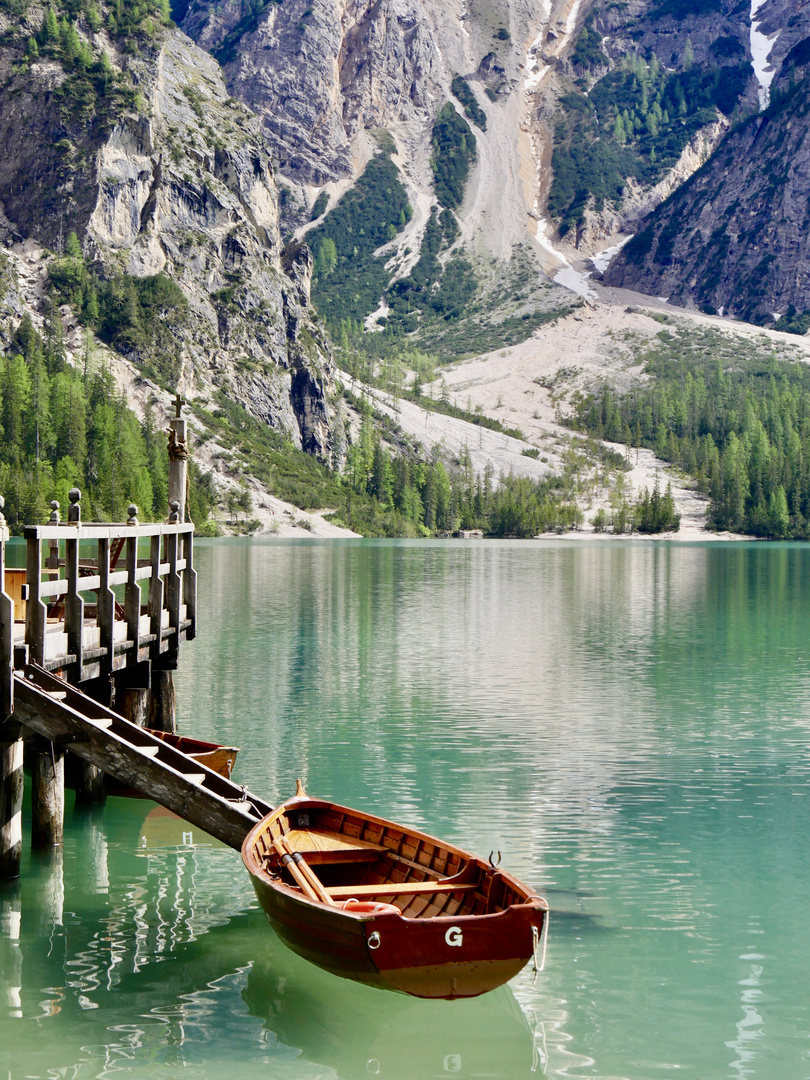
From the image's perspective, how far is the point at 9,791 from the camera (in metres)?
17.3

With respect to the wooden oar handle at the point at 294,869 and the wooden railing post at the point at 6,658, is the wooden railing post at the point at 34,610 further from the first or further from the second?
the wooden oar handle at the point at 294,869

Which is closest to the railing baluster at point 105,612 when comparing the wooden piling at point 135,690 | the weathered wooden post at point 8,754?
the weathered wooden post at point 8,754

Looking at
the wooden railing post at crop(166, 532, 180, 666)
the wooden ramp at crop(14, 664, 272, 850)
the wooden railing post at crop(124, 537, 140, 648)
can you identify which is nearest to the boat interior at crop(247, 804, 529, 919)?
the wooden ramp at crop(14, 664, 272, 850)

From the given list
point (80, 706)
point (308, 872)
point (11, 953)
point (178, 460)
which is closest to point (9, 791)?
point (80, 706)

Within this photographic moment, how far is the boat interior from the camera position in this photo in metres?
13.8

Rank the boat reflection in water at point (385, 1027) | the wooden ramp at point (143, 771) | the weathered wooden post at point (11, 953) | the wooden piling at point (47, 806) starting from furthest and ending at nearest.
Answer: the wooden piling at point (47, 806) < the wooden ramp at point (143, 771) < the weathered wooden post at point (11, 953) < the boat reflection in water at point (385, 1027)

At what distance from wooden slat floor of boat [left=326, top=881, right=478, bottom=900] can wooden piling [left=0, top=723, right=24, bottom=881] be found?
6.02 meters

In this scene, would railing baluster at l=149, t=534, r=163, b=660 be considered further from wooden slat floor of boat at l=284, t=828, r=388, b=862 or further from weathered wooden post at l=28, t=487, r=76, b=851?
wooden slat floor of boat at l=284, t=828, r=388, b=862

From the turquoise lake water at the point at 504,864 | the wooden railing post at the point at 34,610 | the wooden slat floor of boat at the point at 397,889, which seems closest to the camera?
the turquoise lake water at the point at 504,864

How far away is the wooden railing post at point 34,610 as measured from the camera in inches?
692

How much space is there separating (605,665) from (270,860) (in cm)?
3253

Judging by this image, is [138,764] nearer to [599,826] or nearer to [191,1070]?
[191,1070]

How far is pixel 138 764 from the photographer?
54.9 feet

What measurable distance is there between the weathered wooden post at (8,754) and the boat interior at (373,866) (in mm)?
4401
